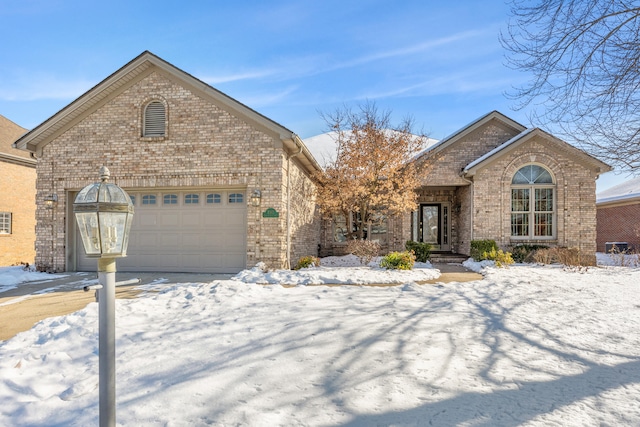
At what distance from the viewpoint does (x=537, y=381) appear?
136 inches

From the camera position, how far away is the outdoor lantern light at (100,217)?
240 centimetres

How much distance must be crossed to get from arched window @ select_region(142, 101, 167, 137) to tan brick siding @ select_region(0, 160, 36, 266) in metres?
9.10

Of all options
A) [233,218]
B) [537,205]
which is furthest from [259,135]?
[537,205]

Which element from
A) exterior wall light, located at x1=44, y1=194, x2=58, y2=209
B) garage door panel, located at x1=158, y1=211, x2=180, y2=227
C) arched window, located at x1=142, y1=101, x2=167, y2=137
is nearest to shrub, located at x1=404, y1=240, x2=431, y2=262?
garage door panel, located at x1=158, y1=211, x2=180, y2=227

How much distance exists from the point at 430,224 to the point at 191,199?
10.9 metres

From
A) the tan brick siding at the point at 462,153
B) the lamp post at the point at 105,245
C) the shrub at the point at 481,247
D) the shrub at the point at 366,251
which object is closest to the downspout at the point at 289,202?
the shrub at the point at 366,251

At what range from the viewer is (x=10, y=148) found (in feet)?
50.2

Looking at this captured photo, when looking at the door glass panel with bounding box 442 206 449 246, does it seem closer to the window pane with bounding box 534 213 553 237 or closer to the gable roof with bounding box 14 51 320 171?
the window pane with bounding box 534 213 553 237

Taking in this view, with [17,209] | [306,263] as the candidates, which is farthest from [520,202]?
[17,209]

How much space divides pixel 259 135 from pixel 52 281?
664 centimetres

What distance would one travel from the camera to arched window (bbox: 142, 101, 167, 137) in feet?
34.5

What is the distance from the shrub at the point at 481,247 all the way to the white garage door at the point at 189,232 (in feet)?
26.7

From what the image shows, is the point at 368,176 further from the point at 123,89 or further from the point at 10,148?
the point at 10,148

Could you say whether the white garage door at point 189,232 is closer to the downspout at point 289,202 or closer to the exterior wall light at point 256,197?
the exterior wall light at point 256,197
